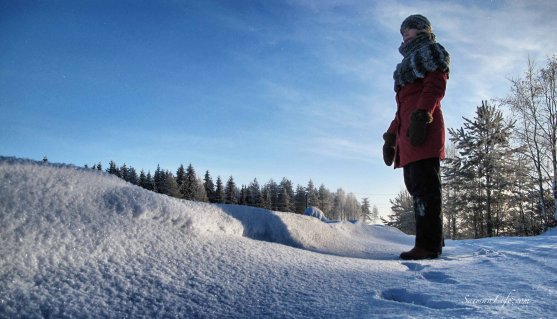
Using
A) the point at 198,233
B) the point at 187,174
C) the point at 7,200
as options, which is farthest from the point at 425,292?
the point at 187,174

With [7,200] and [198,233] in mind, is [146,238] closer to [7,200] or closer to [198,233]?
[198,233]

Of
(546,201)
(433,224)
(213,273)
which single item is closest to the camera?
(213,273)

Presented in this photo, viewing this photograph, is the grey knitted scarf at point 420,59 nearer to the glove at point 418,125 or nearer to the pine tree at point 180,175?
the glove at point 418,125

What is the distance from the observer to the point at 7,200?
2.68ft

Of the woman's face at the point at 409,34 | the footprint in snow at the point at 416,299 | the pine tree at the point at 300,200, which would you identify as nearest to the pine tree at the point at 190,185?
the pine tree at the point at 300,200

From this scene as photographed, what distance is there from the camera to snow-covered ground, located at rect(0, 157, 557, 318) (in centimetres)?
72

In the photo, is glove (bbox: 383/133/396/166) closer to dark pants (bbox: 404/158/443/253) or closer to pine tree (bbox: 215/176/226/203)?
dark pants (bbox: 404/158/443/253)

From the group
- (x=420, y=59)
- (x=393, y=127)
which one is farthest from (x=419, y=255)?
(x=420, y=59)

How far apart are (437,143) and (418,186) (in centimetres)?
34

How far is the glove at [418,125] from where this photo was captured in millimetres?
2172

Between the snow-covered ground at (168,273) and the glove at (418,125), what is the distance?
1027 millimetres

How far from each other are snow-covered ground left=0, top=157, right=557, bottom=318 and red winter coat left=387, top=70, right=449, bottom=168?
1037mm

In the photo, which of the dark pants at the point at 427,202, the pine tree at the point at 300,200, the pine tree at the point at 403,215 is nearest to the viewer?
the dark pants at the point at 427,202

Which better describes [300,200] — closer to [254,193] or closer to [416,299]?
[254,193]
